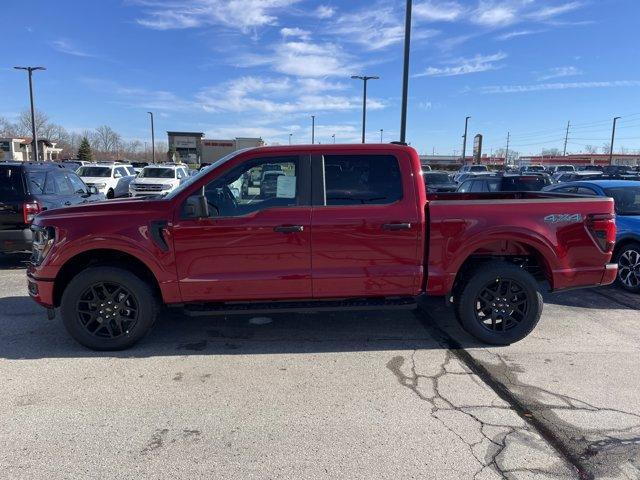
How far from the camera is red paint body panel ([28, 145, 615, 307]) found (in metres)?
4.34

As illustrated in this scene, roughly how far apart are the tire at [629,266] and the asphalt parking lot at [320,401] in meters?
1.86

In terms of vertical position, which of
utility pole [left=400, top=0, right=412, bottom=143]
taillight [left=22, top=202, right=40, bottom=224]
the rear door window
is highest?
utility pole [left=400, top=0, right=412, bottom=143]

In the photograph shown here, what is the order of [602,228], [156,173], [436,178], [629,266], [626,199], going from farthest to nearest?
1. [436,178]
2. [156,173]
3. [626,199]
4. [629,266]
5. [602,228]

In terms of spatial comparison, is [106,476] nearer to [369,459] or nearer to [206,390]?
[206,390]

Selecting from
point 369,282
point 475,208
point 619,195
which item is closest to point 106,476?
point 369,282

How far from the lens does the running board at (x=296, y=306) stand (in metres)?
4.47

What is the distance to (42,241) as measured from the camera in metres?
4.46

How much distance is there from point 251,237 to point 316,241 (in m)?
0.60

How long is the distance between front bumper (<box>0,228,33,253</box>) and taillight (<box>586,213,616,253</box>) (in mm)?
7831

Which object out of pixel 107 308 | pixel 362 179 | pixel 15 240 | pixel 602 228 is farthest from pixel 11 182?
pixel 602 228

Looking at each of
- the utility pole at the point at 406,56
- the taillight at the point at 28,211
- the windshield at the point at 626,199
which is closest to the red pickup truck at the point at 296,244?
the windshield at the point at 626,199

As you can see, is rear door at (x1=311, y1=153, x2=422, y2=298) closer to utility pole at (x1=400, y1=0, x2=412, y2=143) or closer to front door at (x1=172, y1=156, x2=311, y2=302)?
front door at (x1=172, y1=156, x2=311, y2=302)

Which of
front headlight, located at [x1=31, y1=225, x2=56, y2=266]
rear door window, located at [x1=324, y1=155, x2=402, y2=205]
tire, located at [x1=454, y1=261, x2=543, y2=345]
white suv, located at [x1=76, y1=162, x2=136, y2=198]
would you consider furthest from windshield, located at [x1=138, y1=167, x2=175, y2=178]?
tire, located at [x1=454, y1=261, x2=543, y2=345]

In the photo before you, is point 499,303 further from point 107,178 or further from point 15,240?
point 107,178
